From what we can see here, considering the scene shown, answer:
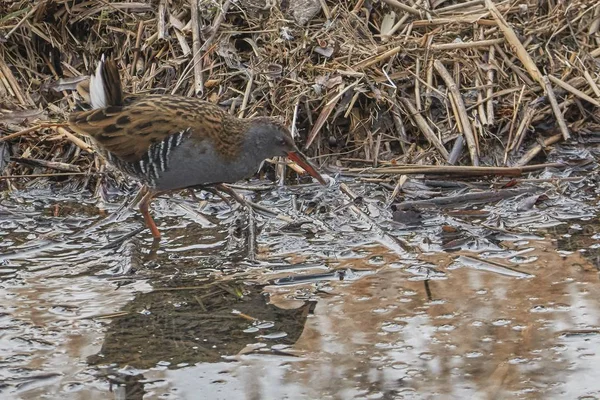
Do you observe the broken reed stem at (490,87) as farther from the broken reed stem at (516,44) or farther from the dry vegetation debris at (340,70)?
the broken reed stem at (516,44)

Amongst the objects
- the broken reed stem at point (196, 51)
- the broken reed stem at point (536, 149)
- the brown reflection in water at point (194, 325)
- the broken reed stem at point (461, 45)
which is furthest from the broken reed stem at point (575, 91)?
the brown reflection in water at point (194, 325)

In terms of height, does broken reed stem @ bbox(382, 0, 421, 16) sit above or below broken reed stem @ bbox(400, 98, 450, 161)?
above

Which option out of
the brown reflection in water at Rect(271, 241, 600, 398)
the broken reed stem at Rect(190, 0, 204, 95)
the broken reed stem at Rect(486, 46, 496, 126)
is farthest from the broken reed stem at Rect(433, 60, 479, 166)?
the broken reed stem at Rect(190, 0, 204, 95)

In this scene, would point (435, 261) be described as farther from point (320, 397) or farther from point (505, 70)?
point (505, 70)

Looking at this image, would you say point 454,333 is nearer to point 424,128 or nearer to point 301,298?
point 301,298

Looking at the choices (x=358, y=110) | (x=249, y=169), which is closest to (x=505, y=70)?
(x=358, y=110)

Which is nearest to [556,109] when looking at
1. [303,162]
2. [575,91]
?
[575,91]

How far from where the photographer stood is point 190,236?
5.68 metres

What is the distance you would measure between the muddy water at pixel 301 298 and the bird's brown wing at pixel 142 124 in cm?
48

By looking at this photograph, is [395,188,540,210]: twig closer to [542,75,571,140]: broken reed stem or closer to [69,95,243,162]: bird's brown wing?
[542,75,571,140]: broken reed stem

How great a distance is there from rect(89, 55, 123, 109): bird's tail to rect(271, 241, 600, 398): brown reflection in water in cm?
151

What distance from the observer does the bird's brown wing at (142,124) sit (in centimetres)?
551

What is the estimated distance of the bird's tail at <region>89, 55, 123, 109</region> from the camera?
215 inches

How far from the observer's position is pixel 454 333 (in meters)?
4.29
